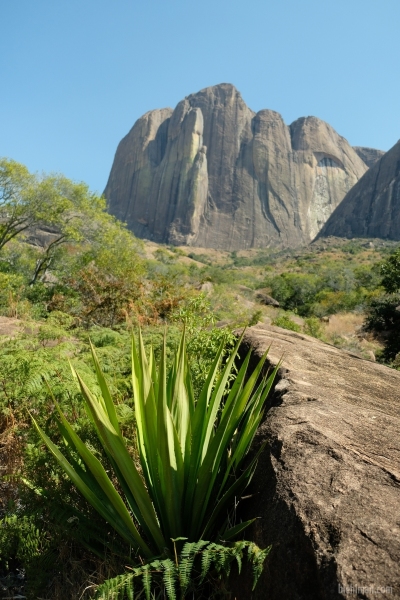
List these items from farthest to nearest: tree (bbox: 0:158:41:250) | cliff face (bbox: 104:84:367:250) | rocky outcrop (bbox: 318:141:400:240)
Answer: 1. cliff face (bbox: 104:84:367:250)
2. rocky outcrop (bbox: 318:141:400:240)
3. tree (bbox: 0:158:41:250)

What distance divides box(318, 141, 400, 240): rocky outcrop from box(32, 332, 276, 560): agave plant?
65995 mm

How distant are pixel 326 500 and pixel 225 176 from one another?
290ft

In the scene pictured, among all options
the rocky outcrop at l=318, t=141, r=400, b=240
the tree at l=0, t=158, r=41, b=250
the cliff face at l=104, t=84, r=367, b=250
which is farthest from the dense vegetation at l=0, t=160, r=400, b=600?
the cliff face at l=104, t=84, r=367, b=250

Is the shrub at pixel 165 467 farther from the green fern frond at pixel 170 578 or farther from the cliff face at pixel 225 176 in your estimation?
the cliff face at pixel 225 176

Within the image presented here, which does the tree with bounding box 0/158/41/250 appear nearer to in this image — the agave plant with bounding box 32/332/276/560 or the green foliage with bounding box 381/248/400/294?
the green foliage with bounding box 381/248/400/294

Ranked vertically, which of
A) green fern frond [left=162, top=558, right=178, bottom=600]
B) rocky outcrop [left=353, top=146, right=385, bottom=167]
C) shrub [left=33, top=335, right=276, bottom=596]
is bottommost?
green fern frond [left=162, top=558, right=178, bottom=600]

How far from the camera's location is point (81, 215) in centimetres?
1568

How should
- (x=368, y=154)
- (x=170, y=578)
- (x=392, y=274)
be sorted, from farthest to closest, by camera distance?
(x=368, y=154) < (x=392, y=274) < (x=170, y=578)

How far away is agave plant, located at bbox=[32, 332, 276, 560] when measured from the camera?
1780 mm

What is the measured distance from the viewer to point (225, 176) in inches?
3408

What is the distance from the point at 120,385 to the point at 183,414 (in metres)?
1.37

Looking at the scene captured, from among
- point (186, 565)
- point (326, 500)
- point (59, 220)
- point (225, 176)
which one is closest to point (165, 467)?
point (186, 565)

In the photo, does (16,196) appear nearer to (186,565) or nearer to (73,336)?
(73,336)

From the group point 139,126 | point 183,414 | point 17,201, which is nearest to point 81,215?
point 17,201
